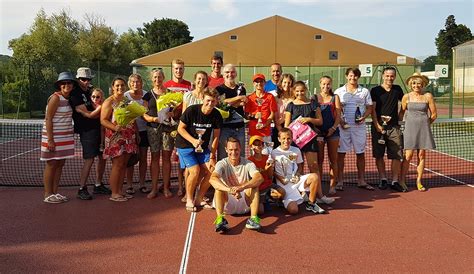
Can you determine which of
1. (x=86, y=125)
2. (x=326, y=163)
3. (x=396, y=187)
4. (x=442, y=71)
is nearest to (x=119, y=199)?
(x=86, y=125)

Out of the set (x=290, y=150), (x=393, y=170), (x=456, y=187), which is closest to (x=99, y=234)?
(x=290, y=150)

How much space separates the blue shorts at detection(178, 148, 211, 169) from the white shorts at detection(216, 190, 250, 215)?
703 millimetres

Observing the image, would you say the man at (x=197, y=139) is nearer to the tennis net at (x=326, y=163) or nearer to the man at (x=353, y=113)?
the tennis net at (x=326, y=163)

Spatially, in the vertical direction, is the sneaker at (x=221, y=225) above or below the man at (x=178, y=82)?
below

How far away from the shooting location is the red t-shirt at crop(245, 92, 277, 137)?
6238 mm

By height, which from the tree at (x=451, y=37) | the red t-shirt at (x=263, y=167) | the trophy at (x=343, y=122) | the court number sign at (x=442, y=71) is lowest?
the red t-shirt at (x=263, y=167)

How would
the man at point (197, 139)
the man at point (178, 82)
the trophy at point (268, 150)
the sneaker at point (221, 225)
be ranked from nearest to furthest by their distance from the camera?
the sneaker at point (221, 225), the man at point (197, 139), the trophy at point (268, 150), the man at point (178, 82)

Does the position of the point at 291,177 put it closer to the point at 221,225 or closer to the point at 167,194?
the point at 221,225

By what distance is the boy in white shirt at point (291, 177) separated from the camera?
5.94 meters

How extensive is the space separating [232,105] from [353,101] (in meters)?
2.09

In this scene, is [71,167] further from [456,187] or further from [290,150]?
[456,187]

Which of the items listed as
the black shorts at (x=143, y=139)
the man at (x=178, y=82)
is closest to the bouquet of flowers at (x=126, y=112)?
the black shorts at (x=143, y=139)

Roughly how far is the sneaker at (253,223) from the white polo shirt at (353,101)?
266cm

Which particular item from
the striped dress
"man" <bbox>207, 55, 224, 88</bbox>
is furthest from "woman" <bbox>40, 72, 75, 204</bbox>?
"man" <bbox>207, 55, 224, 88</bbox>
